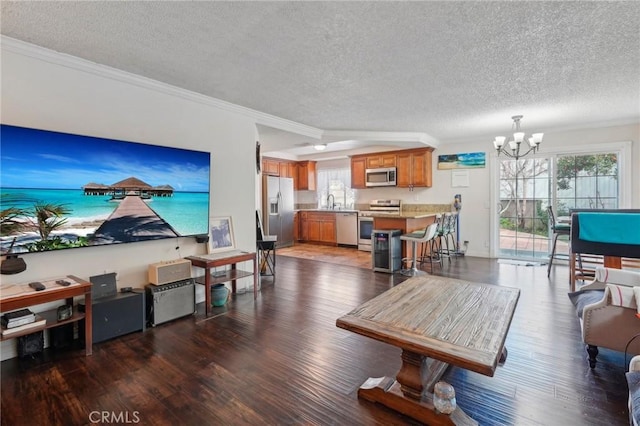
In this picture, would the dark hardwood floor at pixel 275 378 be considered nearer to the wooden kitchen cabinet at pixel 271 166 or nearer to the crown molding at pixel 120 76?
the crown molding at pixel 120 76

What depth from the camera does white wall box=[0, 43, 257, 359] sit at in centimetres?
241

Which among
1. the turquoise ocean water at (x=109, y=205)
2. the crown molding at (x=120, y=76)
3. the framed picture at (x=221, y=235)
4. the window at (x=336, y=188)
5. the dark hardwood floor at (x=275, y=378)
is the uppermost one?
the crown molding at (x=120, y=76)

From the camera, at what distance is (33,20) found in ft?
6.82

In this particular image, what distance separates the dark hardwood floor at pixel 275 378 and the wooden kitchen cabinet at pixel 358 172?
15.4 feet

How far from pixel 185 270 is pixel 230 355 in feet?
3.94

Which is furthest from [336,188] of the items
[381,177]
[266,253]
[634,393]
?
[634,393]

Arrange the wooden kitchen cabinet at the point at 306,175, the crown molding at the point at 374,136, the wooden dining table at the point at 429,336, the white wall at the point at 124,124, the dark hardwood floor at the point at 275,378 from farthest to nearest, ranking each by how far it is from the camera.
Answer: the wooden kitchen cabinet at the point at 306,175, the crown molding at the point at 374,136, the white wall at the point at 124,124, the dark hardwood floor at the point at 275,378, the wooden dining table at the point at 429,336

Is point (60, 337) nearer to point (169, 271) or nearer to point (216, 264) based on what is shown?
point (169, 271)

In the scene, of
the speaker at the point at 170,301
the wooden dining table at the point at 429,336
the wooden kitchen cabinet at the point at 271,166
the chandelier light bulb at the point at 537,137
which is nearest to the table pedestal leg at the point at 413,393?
the wooden dining table at the point at 429,336

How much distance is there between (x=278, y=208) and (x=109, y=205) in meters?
4.89

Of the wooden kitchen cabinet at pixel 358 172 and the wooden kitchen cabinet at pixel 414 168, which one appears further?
the wooden kitchen cabinet at pixel 358 172

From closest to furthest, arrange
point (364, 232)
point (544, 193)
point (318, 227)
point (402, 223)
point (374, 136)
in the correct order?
point (402, 223), point (374, 136), point (544, 193), point (364, 232), point (318, 227)

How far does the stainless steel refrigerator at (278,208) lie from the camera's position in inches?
289

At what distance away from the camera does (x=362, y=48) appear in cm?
246
